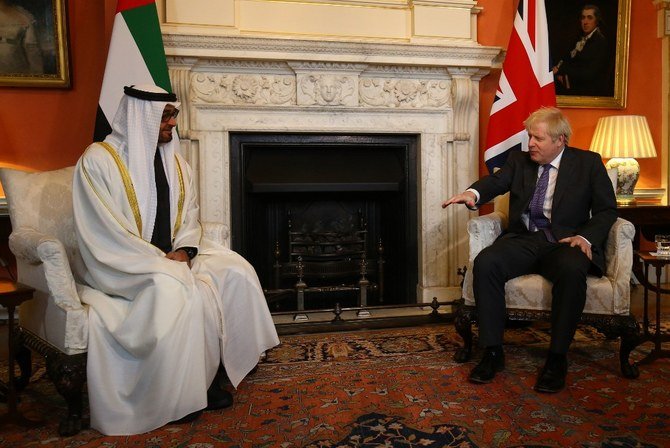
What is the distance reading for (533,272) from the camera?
8.81 feet

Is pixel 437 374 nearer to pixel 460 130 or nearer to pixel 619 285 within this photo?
A: pixel 619 285

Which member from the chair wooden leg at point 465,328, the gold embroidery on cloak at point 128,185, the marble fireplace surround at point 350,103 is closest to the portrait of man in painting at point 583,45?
the marble fireplace surround at point 350,103

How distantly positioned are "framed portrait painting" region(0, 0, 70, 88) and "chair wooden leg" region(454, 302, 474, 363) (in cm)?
299

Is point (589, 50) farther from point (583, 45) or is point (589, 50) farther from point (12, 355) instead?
Answer: point (12, 355)

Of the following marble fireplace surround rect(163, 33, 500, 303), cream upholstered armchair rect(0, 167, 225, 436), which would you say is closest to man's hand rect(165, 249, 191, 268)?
cream upholstered armchair rect(0, 167, 225, 436)

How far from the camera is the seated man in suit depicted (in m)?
2.38

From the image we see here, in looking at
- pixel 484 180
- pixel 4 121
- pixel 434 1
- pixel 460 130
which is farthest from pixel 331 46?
pixel 4 121

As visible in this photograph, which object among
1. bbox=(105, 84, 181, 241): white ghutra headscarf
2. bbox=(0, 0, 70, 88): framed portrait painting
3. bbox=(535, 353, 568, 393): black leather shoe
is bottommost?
bbox=(535, 353, 568, 393): black leather shoe

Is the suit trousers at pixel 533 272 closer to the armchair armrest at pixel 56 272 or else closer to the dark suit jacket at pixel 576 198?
the dark suit jacket at pixel 576 198

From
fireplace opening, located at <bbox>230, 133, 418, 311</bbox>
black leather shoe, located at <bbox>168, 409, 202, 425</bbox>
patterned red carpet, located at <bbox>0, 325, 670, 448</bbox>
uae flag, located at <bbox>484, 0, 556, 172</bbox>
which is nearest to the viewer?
patterned red carpet, located at <bbox>0, 325, 670, 448</bbox>

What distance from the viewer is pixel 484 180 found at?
9.55 feet

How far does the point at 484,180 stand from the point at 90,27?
2.86 meters

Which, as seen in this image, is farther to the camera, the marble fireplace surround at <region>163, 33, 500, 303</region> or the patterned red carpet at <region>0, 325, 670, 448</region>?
the marble fireplace surround at <region>163, 33, 500, 303</region>

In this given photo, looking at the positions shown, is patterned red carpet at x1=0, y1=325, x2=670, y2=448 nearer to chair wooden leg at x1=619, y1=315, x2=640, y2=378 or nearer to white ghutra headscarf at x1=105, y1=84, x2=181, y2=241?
chair wooden leg at x1=619, y1=315, x2=640, y2=378
